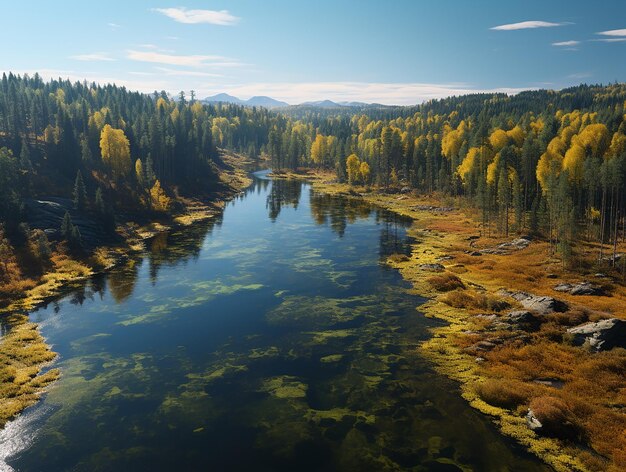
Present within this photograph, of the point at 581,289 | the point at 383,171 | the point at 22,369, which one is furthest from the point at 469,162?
the point at 22,369

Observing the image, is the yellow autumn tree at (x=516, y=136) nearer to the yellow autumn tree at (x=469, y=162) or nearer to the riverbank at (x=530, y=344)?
the yellow autumn tree at (x=469, y=162)

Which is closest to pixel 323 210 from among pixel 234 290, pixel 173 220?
pixel 173 220

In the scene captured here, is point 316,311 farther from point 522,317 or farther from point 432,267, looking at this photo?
point 432,267

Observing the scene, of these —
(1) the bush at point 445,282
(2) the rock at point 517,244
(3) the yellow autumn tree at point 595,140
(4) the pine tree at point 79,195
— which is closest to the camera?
(1) the bush at point 445,282

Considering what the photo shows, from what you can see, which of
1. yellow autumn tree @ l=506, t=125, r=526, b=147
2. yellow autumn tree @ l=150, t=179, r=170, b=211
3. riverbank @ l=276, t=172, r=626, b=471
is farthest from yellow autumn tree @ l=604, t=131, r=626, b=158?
yellow autumn tree @ l=150, t=179, r=170, b=211

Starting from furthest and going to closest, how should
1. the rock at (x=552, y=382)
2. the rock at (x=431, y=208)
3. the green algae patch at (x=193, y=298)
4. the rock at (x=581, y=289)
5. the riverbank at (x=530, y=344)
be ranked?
the rock at (x=431, y=208)
the rock at (x=581, y=289)
the green algae patch at (x=193, y=298)
the rock at (x=552, y=382)
the riverbank at (x=530, y=344)

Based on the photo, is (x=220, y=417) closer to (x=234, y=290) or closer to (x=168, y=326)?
(x=168, y=326)

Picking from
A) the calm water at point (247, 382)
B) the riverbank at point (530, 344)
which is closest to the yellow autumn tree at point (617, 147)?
the riverbank at point (530, 344)
